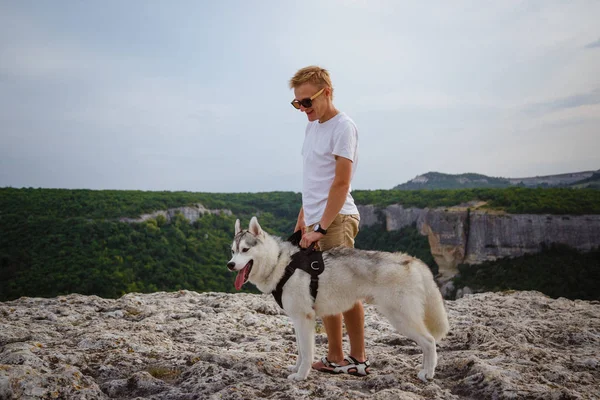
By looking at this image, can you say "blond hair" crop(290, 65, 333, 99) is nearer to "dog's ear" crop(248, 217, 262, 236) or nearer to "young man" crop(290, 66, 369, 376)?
"young man" crop(290, 66, 369, 376)

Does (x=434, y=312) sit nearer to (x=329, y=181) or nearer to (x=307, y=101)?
(x=329, y=181)

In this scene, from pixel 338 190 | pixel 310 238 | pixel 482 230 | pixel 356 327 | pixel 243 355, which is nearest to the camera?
pixel 338 190

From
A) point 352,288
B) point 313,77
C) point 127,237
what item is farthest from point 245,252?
point 127,237

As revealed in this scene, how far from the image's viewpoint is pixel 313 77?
4.20 m

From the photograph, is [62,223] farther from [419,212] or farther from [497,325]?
[419,212]

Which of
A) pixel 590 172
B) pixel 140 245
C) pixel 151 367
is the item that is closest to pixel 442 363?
pixel 151 367

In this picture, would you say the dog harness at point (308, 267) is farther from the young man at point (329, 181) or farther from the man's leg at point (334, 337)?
the man's leg at point (334, 337)

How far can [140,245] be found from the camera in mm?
33281

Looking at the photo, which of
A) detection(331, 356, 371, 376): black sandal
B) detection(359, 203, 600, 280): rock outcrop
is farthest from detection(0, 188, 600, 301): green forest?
detection(331, 356, 371, 376): black sandal

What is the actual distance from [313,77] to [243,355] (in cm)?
318

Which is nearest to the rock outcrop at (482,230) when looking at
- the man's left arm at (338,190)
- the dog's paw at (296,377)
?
the man's left arm at (338,190)

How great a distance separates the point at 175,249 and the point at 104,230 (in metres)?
5.75

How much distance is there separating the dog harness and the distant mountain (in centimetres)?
6037

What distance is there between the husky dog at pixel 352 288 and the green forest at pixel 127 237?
1435 centimetres
